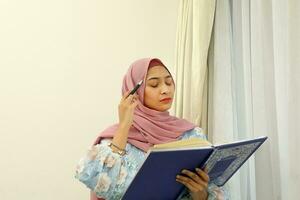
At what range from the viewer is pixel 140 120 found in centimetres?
145

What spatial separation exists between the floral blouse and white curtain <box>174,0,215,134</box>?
511 mm

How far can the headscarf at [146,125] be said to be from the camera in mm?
1421

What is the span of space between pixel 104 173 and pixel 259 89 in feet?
2.29

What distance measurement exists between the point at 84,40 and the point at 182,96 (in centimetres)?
61

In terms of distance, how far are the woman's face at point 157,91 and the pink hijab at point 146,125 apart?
0.02 meters

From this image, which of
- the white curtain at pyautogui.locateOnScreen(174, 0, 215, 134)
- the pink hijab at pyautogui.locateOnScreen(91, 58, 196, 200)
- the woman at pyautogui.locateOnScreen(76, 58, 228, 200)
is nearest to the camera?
the woman at pyautogui.locateOnScreen(76, 58, 228, 200)

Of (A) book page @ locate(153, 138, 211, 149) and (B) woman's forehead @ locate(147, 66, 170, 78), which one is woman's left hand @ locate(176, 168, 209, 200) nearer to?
(A) book page @ locate(153, 138, 211, 149)

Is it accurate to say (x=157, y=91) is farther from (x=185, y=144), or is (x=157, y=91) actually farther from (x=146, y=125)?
(x=185, y=144)

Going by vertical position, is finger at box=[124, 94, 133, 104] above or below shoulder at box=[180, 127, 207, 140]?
above

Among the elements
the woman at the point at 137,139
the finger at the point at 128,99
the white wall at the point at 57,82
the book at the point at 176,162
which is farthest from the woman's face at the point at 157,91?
A: the white wall at the point at 57,82

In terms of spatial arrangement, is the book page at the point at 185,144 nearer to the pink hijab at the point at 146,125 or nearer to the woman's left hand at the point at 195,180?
the woman's left hand at the point at 195,180

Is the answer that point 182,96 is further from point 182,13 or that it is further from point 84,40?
point 84,40

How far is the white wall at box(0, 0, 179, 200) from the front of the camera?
1849 mm

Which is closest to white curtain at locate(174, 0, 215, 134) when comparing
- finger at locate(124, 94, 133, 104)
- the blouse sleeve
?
finger at locate(124, 94, 133, 104)
